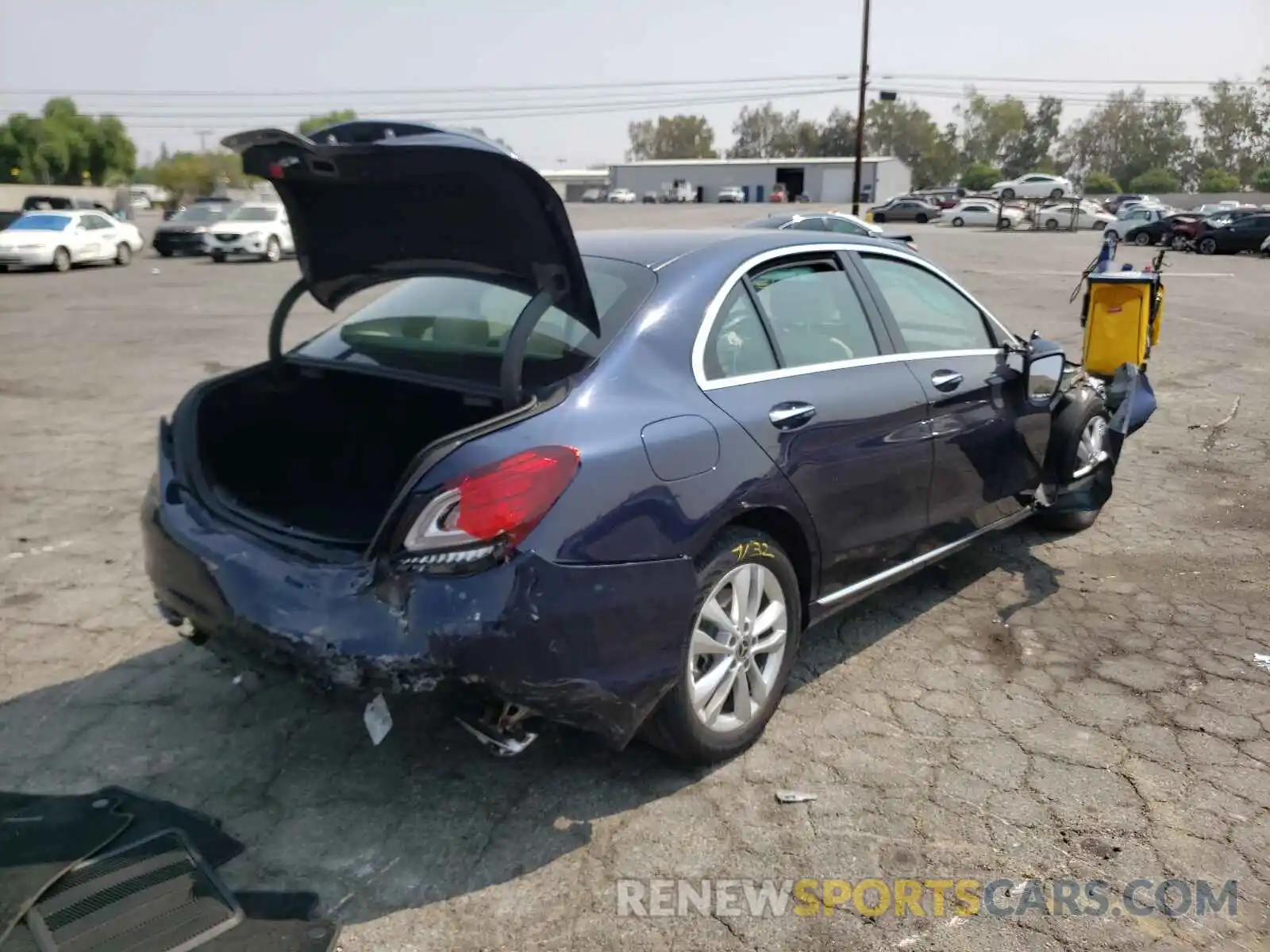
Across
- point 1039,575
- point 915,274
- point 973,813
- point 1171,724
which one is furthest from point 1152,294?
point 973,813

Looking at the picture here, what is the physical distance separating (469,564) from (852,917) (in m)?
1.33

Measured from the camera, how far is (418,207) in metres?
3.15

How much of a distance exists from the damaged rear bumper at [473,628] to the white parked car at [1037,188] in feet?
230

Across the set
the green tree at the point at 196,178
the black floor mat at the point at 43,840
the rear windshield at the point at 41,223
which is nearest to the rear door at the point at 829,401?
the black floor mat at the point at 43,840

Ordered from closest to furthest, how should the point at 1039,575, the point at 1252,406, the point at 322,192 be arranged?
the point at 322,192 → the point at 1039,575 → the point at 1252,406

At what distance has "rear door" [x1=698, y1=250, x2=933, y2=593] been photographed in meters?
3.30

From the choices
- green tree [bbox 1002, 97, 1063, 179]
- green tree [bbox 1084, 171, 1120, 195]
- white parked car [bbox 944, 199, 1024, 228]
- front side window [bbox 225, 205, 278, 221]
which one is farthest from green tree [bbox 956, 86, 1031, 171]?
front side window [bbox 225, 205, 278, 221]

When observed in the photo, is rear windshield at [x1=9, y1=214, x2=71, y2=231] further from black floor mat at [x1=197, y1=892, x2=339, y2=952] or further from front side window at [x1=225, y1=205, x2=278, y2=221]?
black floor mat at [x1=197, y1=892, x2=339, y2=952]

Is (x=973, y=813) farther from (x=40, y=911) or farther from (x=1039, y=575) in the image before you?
(x=40, y=911)

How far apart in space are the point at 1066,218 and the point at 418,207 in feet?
175

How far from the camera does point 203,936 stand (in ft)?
7.97

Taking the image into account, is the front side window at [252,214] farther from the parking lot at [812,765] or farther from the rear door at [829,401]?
the rear door at [829,401]

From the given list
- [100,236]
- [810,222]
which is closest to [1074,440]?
[810,222]

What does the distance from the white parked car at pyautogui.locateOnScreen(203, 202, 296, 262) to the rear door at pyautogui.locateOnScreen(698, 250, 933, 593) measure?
26528 mm
